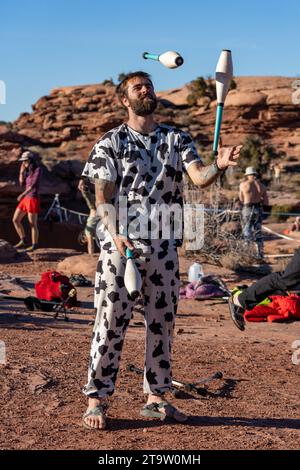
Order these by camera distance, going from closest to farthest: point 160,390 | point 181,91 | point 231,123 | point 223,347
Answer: point 160,390, point 223,347, point 231,123, point 181,91

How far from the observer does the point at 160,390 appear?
4254mm

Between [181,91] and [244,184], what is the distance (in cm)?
3826

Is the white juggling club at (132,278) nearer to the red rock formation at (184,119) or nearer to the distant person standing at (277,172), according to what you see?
the distant person standing at (277,172)

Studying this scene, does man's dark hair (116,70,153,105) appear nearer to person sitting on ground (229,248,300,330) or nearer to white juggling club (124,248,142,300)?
white juggling club (124,248,142,300)

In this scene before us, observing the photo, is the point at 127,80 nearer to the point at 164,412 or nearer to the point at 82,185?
the point at 164,412

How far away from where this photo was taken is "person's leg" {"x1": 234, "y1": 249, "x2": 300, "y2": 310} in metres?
6.00

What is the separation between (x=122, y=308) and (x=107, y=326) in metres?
0.12

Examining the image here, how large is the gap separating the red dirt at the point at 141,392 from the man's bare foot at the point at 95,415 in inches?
2.0

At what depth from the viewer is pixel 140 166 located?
407 centimetres

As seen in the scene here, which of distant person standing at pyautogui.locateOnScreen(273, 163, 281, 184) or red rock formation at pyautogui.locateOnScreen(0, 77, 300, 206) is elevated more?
red rock formation at pyautogui.locateOnScreen(0, 77, 300, 206)

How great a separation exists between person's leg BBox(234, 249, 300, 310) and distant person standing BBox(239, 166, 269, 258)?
7956mm

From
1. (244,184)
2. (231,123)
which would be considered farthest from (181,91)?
(244,184)

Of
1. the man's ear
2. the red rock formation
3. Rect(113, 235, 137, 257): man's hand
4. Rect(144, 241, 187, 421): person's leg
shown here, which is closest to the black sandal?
Rect(144, 241, 187, 421): person's leg
